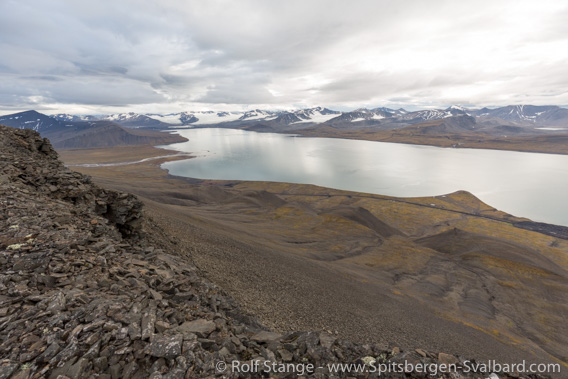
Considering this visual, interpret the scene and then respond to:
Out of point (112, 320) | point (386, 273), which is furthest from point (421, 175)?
point (112, 320)

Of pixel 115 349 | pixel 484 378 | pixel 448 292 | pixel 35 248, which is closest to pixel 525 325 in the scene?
pixel 448 292

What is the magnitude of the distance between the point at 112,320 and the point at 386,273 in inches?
1472

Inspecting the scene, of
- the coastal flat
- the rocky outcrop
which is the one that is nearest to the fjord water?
the coastal flat

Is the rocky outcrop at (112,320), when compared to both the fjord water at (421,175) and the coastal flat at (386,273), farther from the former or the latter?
the fjord water at (421,175)

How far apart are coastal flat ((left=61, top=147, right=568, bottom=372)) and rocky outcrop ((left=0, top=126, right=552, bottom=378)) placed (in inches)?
329

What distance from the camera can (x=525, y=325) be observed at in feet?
98.1

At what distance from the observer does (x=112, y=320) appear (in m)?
6.69

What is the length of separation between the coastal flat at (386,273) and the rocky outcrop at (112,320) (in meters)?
8.35

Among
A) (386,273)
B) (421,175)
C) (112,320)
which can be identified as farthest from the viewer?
(421,175)

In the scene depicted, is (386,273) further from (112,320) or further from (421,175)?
(421,175)

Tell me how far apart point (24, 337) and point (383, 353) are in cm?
1012

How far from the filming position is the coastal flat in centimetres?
2130

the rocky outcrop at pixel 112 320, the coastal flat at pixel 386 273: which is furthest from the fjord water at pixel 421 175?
the rocky outcrop at pixel 112 320

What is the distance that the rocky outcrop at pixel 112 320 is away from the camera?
19.0ft
